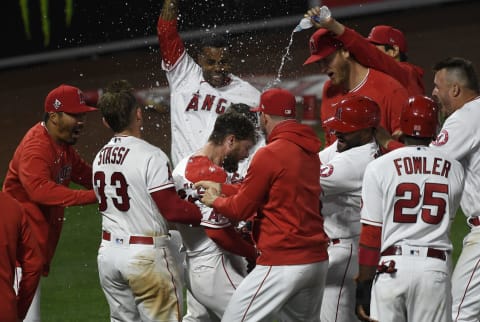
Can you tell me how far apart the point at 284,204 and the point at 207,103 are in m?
2.79

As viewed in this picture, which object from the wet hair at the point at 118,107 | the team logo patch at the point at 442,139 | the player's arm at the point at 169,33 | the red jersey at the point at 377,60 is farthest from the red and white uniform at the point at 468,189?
the player's arm at the point at 169,33

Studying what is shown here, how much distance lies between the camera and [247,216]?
6.26m

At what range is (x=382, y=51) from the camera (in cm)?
787

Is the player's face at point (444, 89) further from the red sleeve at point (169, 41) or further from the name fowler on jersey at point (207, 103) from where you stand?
the red sleeve at point (169, 41)

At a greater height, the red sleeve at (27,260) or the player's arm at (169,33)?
the player's arm at (169,33)

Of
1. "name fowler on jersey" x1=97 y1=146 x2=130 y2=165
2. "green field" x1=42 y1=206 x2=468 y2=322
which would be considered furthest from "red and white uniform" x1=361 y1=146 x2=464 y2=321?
"green field" x1=42 y1=206 x2=468 y2=322

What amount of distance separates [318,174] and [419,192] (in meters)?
0.62

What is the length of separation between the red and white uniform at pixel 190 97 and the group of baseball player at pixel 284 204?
1138mm

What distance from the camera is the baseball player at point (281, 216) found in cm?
622

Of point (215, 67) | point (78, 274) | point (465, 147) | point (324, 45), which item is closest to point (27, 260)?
point (324, 45)

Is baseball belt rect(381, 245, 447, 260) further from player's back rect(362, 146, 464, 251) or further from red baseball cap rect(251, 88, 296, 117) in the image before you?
red baseball cap rect(251, 88, 296, 117)

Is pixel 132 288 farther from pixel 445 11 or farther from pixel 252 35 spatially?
pixel 445 11

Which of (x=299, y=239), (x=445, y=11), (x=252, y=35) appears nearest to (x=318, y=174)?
(x=299, y=239)

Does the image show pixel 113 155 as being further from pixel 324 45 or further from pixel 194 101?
pixel 194 101
